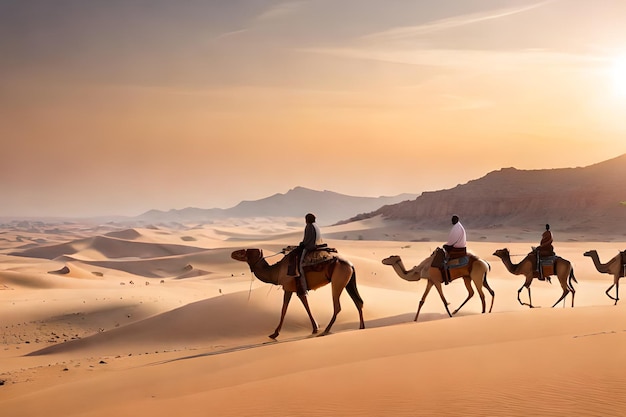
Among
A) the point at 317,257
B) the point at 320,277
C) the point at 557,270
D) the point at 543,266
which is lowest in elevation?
the point at 557,270

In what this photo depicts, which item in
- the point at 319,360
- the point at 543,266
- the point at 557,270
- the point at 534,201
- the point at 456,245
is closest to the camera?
the point at 319,360

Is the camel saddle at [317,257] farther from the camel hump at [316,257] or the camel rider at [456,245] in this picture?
the camel rider at [456,245]

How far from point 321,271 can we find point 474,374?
582 centimetres

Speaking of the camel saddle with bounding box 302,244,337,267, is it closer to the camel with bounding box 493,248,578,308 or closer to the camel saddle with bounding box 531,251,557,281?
the camel with bounding box 493,248,578,308

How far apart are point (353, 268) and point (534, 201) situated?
3399 inches

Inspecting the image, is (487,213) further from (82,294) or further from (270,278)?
(270,278)

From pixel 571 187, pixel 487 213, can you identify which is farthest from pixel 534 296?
pixel 571 187

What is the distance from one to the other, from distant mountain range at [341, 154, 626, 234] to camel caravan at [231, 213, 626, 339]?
6512cm

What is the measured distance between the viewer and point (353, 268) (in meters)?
13.0

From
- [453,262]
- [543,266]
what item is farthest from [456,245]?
[543,266]

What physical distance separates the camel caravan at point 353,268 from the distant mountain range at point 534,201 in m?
65.1

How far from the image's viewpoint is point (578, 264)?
37.6 m

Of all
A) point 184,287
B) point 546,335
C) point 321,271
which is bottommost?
point 184,287

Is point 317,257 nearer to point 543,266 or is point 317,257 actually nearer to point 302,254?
point 302,254
